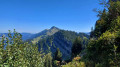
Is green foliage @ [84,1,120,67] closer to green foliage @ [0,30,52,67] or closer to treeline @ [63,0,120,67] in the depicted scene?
treeline @ [63,0,120,67]

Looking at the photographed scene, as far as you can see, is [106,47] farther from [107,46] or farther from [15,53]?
[15,53]

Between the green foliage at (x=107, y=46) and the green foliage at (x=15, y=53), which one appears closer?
the green foliage at (x=15, y=53)

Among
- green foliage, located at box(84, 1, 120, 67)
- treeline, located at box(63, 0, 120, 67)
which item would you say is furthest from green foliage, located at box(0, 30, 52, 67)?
green foliage, located at box(84, 1, 120, 67)

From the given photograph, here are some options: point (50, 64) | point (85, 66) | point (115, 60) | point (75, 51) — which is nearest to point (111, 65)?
point (115, 60)

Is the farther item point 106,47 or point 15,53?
point 106,47

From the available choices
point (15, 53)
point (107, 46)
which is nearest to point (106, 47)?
point (107, 46)

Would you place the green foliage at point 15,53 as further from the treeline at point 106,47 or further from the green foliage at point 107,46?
the green foliage at point 107,46

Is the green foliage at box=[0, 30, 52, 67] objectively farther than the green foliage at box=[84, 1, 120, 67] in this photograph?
No

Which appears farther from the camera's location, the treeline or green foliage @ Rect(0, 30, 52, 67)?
the treeline

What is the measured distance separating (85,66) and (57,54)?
58961 millimetres

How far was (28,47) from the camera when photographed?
757 cm

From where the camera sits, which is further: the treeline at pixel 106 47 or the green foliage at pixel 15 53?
the treeline at pixel 106 47

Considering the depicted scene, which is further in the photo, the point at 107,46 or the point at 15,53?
the point at 107,46

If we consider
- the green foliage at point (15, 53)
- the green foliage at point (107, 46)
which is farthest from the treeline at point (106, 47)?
the green foliage at point (15, 53)
